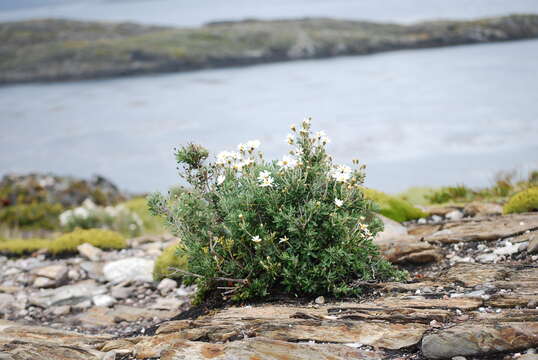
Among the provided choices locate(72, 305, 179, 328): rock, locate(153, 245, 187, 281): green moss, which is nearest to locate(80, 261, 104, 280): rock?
locate(153, 245, 187, 281): green moss

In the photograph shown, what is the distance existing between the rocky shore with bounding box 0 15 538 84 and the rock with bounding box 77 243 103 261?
30713 millimetres

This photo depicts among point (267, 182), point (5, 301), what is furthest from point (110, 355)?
point (5, 301)

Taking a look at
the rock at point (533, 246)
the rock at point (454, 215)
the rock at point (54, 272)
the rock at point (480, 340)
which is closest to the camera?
the rock at point (480, 340)

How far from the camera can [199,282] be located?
567 cm

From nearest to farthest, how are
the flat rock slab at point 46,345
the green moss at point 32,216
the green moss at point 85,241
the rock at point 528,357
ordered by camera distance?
the rock at point 528,357, the flat rock slab at point 46,345, the green moss at point 85,241, the green moss at point 32,216

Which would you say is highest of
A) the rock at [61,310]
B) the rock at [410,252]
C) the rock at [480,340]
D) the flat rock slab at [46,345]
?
the rock at [480,340]

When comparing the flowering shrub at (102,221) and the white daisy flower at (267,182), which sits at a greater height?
the white daisy flower at (267,182)

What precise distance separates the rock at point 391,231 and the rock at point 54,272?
5.38 meters

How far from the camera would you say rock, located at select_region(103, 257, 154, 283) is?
28.4ft

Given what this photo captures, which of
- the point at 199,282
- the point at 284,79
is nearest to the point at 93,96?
the point at 284,79

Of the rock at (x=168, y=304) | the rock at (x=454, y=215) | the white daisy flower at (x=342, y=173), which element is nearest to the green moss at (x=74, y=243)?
the rock at (x=168, y=304)

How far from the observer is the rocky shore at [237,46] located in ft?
124

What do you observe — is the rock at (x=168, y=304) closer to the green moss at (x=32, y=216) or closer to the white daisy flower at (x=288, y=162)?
the white daisy flower at (x=288, y=162)

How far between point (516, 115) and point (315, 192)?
17.0 metres
